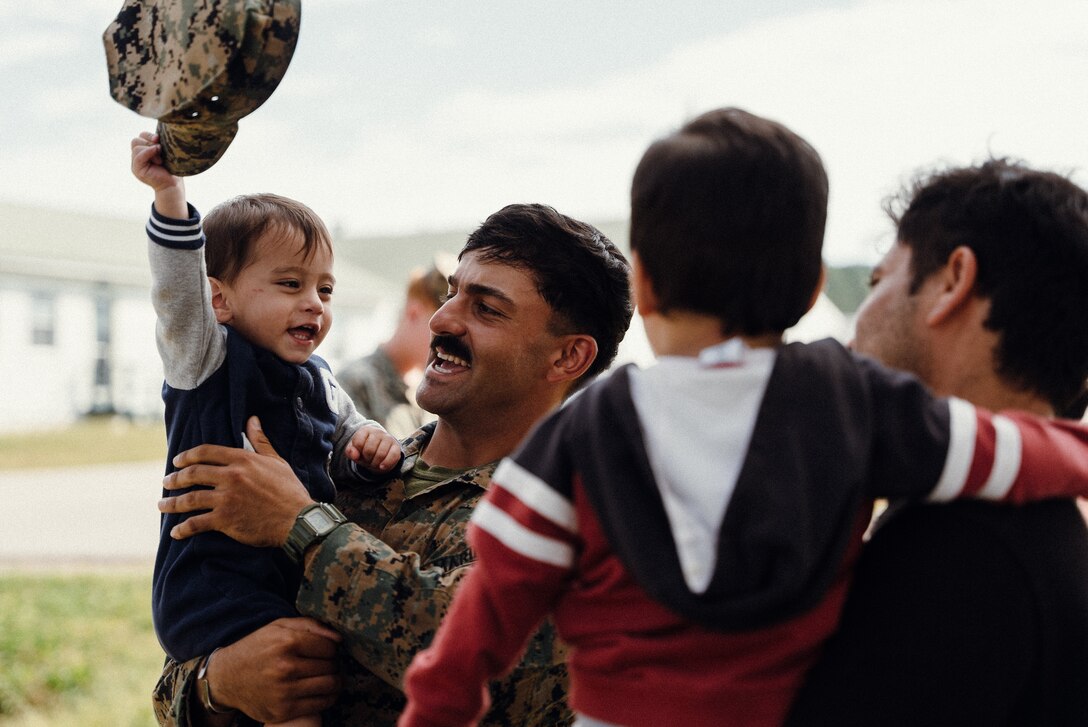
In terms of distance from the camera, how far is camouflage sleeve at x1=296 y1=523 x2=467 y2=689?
6.88 feet

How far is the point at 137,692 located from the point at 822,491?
586cm

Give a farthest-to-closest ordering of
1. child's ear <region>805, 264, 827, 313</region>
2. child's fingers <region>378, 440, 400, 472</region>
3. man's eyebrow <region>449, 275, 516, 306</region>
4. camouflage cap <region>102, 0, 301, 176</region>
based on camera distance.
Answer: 1. man's eyebrow <region>449, 275, 516, 306</region>
2. child's fingers <region>378, 440, 400, 472</region>
3. camouflage cap <region>102, 0, 301, 176</region>
4. child's ear <region>805, 264, 827, 313</region>

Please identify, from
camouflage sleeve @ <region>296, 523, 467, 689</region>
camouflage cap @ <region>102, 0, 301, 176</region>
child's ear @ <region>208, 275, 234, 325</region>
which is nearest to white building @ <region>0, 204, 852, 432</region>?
child's ear @ <region>208, 275, 234, 325</region>

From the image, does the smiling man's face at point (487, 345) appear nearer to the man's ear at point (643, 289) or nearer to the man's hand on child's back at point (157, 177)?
the man's hand on child's back at point (157, 177)

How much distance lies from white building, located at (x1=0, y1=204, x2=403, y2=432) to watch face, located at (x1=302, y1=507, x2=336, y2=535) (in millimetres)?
26286

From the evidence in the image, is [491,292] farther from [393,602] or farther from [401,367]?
[401,367]

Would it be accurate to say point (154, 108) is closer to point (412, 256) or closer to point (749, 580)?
point (749, 580)

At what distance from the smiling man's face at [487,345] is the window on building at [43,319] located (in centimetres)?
2686

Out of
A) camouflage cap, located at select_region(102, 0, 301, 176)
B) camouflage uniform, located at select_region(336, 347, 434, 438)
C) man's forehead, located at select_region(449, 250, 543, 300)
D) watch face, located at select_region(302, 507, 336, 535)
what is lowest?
camouflage uniform, located at select_region(336, 347, 434, 438)

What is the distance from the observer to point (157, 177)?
6.66 feet

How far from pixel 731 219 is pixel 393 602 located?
42.0 inches

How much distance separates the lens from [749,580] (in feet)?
4.37

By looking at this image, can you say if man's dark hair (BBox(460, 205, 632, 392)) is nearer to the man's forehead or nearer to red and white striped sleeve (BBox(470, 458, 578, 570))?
the man's forehead

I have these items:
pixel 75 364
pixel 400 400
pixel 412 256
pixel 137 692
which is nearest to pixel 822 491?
pixel 400 400
